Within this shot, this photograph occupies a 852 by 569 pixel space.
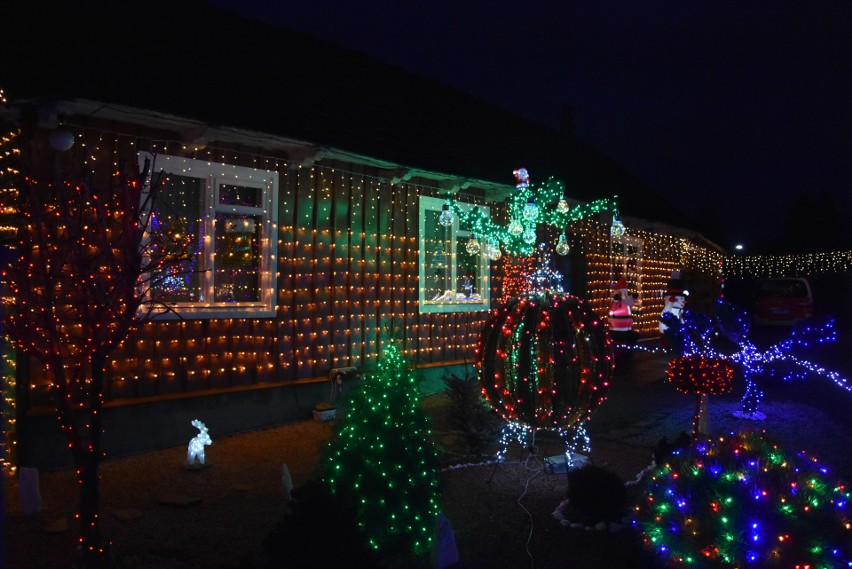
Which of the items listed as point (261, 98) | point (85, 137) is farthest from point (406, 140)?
point (85, 137)

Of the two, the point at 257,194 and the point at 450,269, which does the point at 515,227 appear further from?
the point at 257,194

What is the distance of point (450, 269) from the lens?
12.3m

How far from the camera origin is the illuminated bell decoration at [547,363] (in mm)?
5797

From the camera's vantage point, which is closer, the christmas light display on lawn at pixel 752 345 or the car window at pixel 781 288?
the christmas light display on lawn at pixel 752 345

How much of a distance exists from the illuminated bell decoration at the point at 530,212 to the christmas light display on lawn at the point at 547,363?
10.7 feet

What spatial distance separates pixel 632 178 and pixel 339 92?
1293 centimetres

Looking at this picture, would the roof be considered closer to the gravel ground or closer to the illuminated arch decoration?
the gravel ground

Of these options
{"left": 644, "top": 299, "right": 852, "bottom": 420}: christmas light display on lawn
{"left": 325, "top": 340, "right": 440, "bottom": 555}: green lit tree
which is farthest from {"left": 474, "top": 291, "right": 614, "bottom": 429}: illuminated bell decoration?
{"left": 644, "top": 299, "right": 852, "bottom": 420}: christmas light display on lawn

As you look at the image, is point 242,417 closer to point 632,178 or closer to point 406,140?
point 406,140

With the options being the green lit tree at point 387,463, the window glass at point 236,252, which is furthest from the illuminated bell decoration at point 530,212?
the green lit tree at point 387,463

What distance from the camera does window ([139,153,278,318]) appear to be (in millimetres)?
7910

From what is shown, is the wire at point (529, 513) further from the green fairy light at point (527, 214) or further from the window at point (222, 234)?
the green fairy light at point (527, 214)

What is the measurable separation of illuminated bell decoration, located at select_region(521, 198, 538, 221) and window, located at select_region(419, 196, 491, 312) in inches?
90.6

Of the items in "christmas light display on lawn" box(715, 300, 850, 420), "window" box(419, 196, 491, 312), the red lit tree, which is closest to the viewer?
the red lit tree
